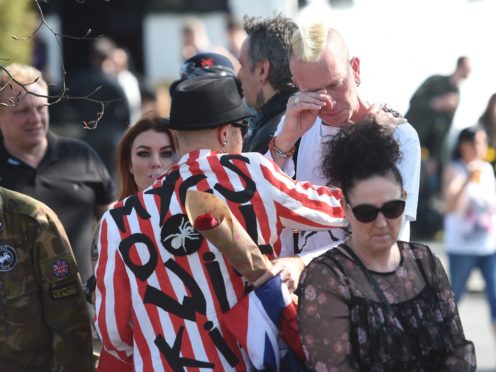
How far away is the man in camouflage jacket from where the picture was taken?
4.96m

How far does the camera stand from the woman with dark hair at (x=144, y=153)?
5.70 meters

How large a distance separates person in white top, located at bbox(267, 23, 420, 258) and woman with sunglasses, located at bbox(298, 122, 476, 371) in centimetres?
30

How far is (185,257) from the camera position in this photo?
433 cm

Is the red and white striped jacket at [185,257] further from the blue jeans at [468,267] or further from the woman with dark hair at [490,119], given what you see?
the woman with dark hair at [490,119]

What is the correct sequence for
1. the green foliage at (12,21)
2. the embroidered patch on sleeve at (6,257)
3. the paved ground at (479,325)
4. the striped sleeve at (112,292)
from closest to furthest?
the striped sleeve at (112,292) < the embroidered patch on sleeve at (6,257) < the paved ground at (479,325) < the green foliage at (12,21)

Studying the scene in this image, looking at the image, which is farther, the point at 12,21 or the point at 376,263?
the point at 12,21

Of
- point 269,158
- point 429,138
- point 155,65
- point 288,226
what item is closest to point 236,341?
point 288,226

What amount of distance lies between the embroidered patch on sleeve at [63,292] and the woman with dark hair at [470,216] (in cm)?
571

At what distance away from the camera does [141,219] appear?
4.39 m

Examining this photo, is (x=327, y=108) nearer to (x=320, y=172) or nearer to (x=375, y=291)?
(x=320, y=172)

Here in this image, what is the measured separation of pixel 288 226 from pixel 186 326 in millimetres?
519

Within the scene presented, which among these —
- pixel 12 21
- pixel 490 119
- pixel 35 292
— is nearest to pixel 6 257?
pixel 35 292

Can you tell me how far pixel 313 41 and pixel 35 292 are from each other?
1.53 m

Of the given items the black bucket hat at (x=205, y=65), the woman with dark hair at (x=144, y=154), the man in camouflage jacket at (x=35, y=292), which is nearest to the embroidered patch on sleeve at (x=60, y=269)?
the man in camouflage jacket at (x=35, y=292)
